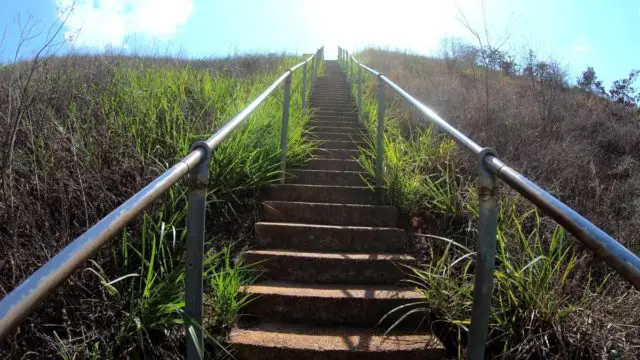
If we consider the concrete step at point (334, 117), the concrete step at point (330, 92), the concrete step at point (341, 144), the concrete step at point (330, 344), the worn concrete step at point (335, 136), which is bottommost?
the concrete step at point (330, 344)

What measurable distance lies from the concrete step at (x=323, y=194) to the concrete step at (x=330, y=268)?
1016 mm

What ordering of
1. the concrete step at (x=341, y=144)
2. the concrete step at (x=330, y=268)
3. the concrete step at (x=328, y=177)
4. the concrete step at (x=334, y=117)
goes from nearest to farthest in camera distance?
1. the concrete step at (x=330, y=268)
2. the concrete step at (x=328, y=177)
3. the concrete step at (x=341, y=144)
4. the concrete step at (x=334, y=117)

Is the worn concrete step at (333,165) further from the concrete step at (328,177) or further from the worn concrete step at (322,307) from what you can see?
the worn concrete step at (322,307)

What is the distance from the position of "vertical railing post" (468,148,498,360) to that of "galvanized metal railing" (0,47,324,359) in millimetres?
1042

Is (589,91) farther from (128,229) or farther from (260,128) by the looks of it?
(128,229)

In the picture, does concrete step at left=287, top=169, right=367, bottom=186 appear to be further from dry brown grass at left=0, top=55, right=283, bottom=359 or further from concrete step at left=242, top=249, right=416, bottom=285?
concrete step at left=242, top=249, right=416, bottom=285

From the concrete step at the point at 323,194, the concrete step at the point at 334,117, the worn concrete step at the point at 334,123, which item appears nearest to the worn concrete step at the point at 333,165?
the concrete step at the point at 323,194

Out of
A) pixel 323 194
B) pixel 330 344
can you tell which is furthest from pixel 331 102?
pixel 330 344

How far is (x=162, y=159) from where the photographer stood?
376 centimetres

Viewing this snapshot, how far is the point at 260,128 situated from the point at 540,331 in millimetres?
3069

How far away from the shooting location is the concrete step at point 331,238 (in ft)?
11.9

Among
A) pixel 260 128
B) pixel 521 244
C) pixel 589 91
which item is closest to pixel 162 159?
pixel 260 128

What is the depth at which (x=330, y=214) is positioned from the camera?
399 centimetres

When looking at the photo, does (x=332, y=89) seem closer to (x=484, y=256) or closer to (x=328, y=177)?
(x=328, y=177)
